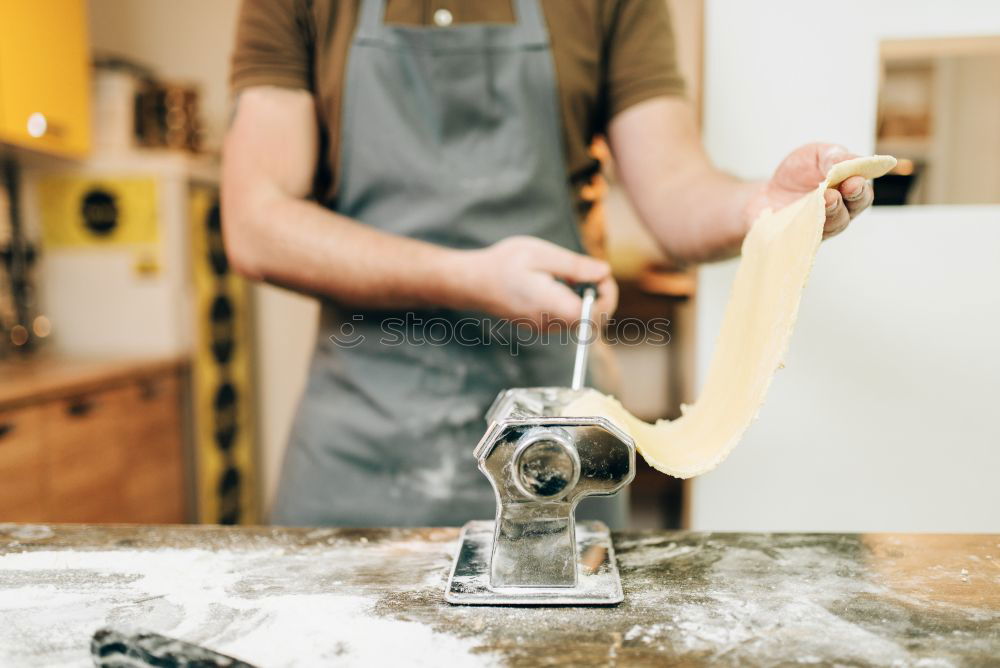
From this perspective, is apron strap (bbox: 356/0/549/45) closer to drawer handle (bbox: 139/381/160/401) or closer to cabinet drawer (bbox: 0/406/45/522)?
cabinet drawer (bbox: 0/406/45/522)

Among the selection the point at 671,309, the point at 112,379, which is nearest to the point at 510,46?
the point at 112,379

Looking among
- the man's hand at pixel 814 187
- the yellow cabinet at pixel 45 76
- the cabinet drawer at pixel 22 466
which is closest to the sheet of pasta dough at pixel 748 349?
the man's hand at pixel 814 187

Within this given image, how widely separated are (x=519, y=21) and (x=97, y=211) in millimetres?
1801

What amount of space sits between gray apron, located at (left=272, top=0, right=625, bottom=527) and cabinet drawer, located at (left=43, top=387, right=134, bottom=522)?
3.50ft

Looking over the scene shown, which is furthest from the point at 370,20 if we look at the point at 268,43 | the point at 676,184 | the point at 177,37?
the point at 177,37

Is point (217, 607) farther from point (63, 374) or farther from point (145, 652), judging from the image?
point (63, 374)

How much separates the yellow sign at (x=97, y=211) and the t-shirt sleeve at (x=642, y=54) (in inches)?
67.7

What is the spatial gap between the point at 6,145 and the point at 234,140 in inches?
65.0

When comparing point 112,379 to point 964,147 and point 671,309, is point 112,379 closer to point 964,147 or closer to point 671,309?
point 671,309

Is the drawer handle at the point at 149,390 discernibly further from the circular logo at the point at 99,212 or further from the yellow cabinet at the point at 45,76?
the yellow cabinet at the point at 45,76

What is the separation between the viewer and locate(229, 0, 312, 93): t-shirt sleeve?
3.35 ft

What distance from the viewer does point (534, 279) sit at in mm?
762

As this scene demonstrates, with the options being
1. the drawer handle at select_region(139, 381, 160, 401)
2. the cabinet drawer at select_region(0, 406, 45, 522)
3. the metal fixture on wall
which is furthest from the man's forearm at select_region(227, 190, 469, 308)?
the metal fixture on wall

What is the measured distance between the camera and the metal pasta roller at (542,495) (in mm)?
537
